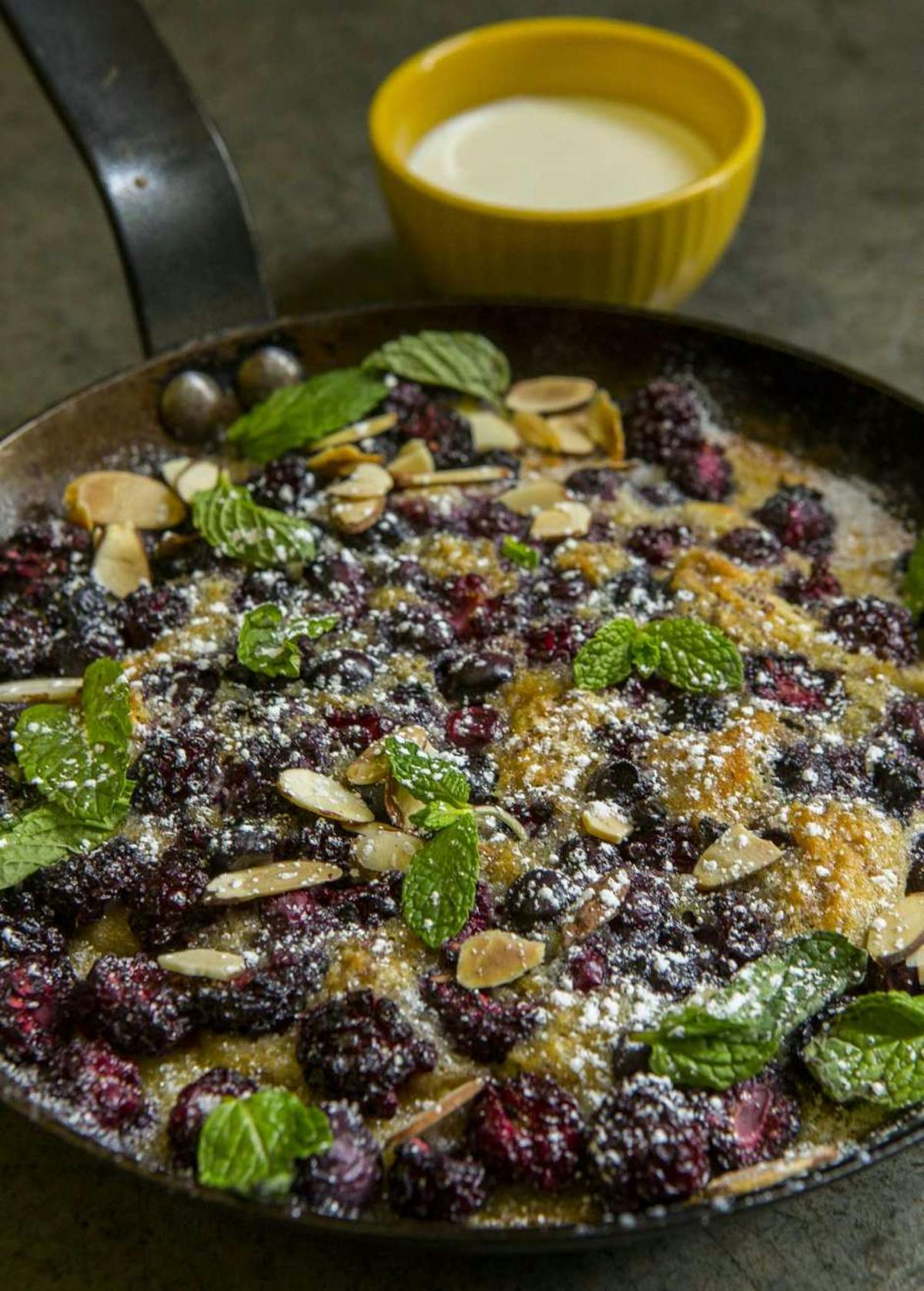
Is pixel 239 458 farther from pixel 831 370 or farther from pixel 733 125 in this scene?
pixel 733 125

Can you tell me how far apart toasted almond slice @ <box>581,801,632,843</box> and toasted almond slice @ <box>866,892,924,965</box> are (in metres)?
0.32

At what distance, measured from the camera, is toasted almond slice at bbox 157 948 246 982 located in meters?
1.65

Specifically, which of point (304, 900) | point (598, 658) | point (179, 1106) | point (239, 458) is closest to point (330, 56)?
point (239, 458)

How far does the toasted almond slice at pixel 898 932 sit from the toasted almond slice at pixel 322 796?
62cm

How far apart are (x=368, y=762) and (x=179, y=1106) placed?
19.8 inches

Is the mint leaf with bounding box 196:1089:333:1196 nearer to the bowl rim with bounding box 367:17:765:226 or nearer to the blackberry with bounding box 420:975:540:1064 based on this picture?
the blackberry with bounding box 420:975:540:1064

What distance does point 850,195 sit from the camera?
3.67 meters

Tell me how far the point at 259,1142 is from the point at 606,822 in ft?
1.90

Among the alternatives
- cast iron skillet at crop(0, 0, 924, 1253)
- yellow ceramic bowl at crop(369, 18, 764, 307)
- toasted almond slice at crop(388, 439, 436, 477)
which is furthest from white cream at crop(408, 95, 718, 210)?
toasted almond slice at crop(388, 439, 436, 477)

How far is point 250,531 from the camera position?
2.18m

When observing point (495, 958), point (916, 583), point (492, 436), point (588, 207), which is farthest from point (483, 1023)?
point (588, 207)

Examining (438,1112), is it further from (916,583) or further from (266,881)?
(916,583)

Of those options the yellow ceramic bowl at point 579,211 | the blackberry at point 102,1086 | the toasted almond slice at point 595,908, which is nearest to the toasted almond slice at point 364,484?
the yellow ceramic bowl at point 579,211

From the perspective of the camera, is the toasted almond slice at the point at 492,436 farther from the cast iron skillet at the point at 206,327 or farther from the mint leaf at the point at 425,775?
the mint leaf at the point at 425,775
